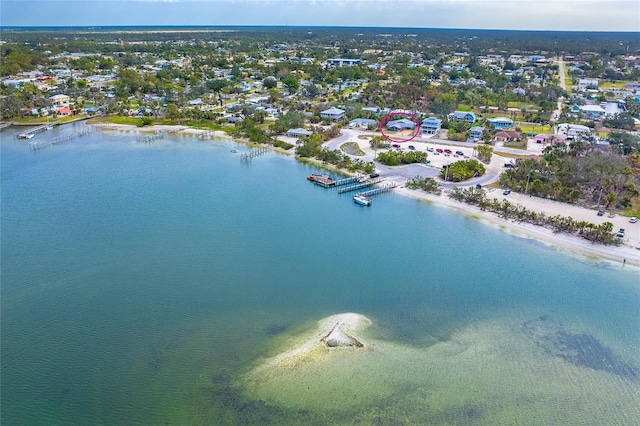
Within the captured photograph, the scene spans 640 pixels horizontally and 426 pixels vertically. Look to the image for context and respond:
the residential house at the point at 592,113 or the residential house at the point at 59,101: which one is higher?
the residential house at the point at 592,113

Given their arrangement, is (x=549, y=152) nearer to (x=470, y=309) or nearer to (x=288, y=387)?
(x=470, y=309)

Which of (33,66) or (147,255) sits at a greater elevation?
(33,66)

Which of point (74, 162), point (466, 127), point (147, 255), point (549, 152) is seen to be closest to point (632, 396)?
point (147, 255)

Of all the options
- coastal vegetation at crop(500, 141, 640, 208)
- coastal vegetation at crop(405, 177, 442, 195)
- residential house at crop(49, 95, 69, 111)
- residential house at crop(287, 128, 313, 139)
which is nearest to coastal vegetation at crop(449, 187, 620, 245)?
coastal vegetation at crop(405, 177, 442, 195)

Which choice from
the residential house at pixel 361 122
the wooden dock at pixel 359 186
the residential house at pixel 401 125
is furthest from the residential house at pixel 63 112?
the wooden dock at pixel 359 186

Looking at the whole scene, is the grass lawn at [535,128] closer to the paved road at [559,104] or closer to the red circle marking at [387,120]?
the paved road at [559,104]
